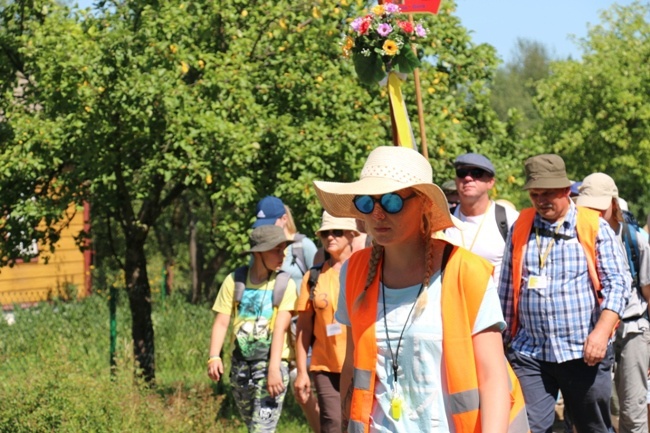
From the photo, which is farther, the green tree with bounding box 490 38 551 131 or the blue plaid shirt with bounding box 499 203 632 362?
the green tree with bounding box 490 38 551 131

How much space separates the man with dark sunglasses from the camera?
6719mm

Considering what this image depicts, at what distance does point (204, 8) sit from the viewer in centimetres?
963

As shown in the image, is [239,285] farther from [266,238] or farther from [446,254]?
[446,254]

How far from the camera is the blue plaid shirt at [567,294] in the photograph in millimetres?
5582

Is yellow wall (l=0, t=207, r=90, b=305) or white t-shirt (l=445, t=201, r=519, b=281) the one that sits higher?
white t-shirt (l=445, t=201, r=519, b=281)

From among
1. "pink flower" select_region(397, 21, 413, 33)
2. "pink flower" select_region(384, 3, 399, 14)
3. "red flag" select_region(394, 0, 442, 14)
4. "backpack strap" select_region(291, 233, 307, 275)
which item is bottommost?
"backpack strap" select_region(291, 233, 307, 275)

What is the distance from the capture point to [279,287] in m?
6.73

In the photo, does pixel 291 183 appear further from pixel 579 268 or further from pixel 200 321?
pixel 200 321

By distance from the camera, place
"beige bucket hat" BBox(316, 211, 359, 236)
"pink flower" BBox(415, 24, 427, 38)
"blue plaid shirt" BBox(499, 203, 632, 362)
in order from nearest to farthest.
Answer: "blue plaid shirt" BBox(499, 203, 632, 362) → "pink flower" BBox(415, 24, 427, 38) → "beige bucket hat" BBox(316, 211, 359, 236)

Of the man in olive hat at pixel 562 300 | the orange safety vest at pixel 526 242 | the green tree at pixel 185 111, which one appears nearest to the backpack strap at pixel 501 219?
the orange safety vest at pixel 526 242

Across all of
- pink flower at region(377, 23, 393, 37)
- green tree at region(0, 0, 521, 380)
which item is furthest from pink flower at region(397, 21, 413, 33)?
green tree at region(0, 0, 521, 380)

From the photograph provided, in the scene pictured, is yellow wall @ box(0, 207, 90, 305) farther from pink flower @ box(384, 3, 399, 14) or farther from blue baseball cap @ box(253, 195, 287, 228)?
pink flower @ box(384, 3, 399, 14)

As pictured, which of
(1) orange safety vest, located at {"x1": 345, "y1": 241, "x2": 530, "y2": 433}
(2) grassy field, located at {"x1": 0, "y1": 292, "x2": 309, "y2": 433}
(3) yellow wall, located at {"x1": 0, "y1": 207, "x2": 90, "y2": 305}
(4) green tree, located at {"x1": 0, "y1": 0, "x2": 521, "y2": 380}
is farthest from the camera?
(3) yellow wall, located at {"x1": 0, "y1": 207, "x2": 90, "y2": 305}

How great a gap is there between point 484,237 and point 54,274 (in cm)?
1515
